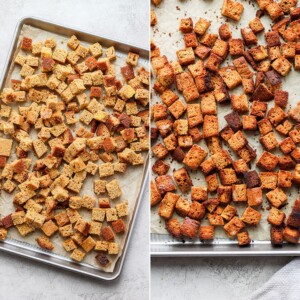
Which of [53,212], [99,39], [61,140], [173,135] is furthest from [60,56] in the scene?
[173,135]

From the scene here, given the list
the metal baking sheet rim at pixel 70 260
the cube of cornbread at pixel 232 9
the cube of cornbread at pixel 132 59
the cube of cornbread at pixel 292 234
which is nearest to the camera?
the cube of cornbread at pixel 292 234

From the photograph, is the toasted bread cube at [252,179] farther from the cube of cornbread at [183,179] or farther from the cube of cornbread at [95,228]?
the cube of cornbread at [95,228]

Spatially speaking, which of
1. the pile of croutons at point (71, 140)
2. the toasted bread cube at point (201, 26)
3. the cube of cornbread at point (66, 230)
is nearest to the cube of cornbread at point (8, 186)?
the pile of croutons at point (71, 140)

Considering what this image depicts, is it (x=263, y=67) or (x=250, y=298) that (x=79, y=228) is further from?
(x=263, y=67)

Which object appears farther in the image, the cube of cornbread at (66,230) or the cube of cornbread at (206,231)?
the cube of cornbread at (66,230)

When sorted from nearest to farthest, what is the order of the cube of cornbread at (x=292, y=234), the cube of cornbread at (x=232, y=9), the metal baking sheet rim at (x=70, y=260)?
the cube of cornbread at (x=292, y=234) < the cube of cornbread at (x=232, y=9) < the metal baking sheet rim at (x=70, y=260)

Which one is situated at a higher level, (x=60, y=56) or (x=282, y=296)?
(x=60, y=56)
